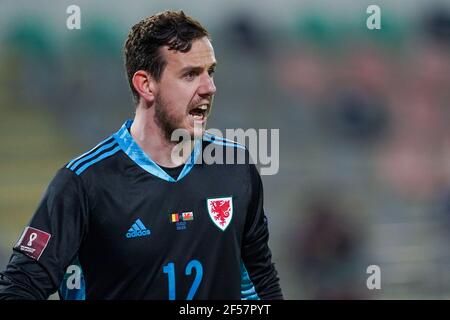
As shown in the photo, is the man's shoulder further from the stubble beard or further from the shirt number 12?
the shirt number 12

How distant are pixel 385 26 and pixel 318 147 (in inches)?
63.5

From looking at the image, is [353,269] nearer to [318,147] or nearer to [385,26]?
[318,147]

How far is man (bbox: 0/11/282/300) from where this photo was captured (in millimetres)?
2273

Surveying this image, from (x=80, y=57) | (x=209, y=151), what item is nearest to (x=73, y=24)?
(x=80, y=57)

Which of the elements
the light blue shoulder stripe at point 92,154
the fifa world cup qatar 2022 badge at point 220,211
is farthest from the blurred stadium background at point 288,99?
the light blue shoulder stripe at point 92,154

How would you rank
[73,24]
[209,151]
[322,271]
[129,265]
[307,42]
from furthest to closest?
[307,42] < [73,24] < [322,271] < [209,151] < [129,265]

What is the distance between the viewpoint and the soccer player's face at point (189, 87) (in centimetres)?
247

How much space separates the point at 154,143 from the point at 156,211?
24 centimetres

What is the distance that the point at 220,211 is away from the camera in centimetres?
250

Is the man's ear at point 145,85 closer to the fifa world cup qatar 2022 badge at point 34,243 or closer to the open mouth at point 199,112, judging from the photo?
the open mouth at point 199,112

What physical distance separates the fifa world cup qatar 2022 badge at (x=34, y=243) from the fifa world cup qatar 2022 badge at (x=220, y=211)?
1.79 feet

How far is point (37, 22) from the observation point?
746 centimetres

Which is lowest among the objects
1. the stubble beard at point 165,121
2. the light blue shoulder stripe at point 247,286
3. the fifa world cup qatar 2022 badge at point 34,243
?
the light blue shoulder stripe at point 247,286

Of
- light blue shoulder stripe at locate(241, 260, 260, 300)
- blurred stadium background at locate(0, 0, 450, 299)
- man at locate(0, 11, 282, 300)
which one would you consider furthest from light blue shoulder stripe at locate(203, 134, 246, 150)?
blurred stadium background at locate(0, 0, 450, 299)
